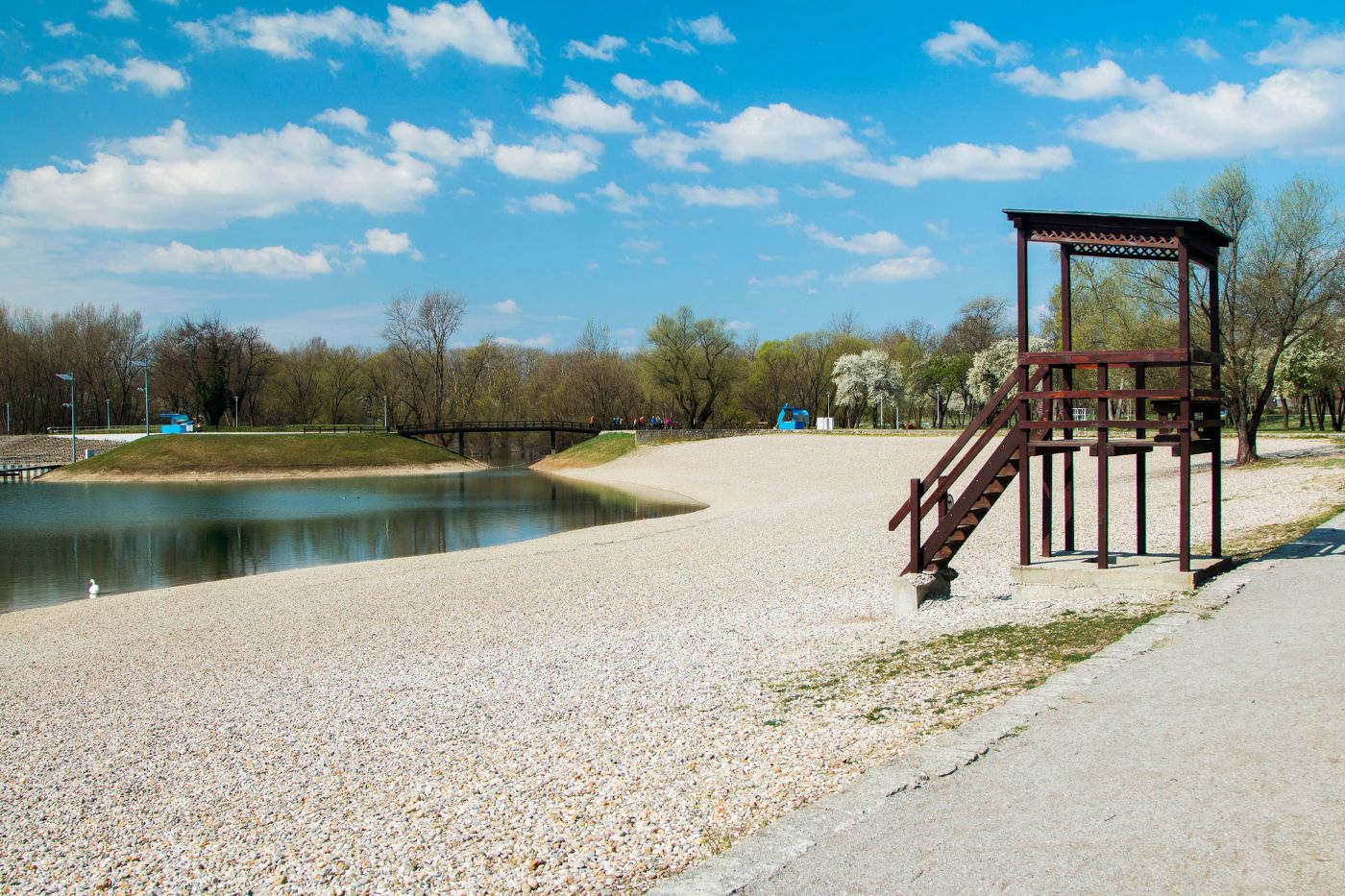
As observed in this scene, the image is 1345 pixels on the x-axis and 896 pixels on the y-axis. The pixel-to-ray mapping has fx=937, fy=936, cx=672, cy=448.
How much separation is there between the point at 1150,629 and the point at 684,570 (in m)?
9.76

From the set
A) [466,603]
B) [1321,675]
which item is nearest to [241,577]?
[466,603]

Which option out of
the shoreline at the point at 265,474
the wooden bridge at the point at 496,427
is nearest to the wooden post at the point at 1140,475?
the shoreline at the point at 265,474

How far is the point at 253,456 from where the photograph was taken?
73.8 m

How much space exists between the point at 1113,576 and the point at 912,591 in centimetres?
245

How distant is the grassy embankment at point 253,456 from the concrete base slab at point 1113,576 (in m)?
69.3

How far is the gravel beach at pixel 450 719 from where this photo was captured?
5504mm

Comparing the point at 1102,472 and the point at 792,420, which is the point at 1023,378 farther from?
the point at 792,420

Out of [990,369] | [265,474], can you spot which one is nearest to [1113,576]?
[265,474]

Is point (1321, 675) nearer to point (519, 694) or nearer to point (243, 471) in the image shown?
point (519, 694)

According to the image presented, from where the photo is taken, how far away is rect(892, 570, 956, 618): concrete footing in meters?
11.7

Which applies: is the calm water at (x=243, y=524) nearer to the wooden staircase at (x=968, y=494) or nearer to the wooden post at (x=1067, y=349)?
the wooden staircase at (x=968, y=494)

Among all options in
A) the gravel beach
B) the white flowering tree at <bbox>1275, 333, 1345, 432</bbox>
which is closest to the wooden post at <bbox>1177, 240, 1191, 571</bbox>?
the gravel beach

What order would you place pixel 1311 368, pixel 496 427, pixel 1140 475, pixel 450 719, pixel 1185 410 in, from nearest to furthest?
pixel 450 719, pixel 1185 410, pixel 1140 475, pixel 1311 368, pixel 496 427

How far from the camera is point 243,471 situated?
71000 millimetres
